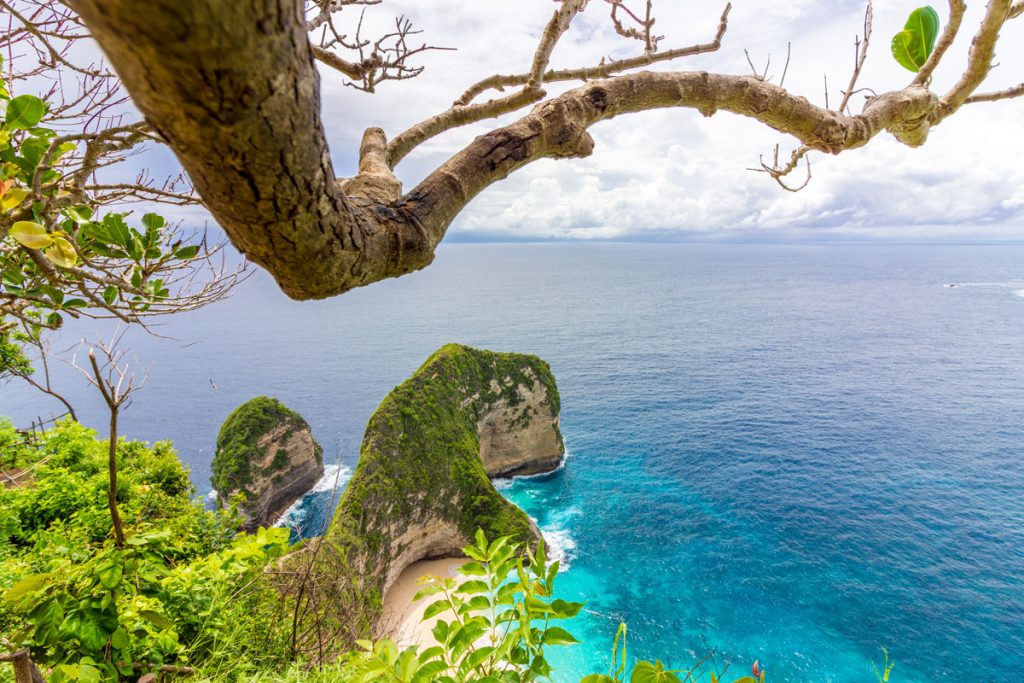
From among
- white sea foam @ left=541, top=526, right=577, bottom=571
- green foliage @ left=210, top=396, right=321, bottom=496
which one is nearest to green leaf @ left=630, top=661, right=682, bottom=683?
white sea foam @ left=541, top=526, right=577, bottom=571

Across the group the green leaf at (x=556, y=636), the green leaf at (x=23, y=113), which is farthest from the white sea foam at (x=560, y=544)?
the green leaf at (x=23, y=113)

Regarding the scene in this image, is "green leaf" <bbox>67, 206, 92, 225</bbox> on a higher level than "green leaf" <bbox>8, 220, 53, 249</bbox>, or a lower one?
higher

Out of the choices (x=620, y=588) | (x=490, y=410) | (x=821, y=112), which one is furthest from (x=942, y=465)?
(x=821, y=112)

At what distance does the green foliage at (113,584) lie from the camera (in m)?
2.05

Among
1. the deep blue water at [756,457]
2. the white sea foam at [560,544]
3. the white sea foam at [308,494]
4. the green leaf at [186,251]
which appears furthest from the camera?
the white sea foam at [308,494]

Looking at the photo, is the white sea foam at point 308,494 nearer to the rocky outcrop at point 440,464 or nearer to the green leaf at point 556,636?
the rocky outcrop at point 440,464

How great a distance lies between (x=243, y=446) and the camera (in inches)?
1129

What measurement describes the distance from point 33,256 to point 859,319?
305ft

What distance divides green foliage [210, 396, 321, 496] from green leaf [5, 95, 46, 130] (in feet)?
101

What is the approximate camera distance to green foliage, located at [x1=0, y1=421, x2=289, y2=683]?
2.05m

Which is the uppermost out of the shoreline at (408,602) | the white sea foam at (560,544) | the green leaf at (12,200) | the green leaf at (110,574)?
the green leaf at (12,200)

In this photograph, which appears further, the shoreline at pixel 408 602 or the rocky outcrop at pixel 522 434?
the rocky outcrop at pixel 522 434

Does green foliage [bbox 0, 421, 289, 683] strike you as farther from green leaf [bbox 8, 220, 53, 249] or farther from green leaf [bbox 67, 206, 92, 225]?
green leaf [bbox 67, 206, 92, 225]

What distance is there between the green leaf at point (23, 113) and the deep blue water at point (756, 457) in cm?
1073
